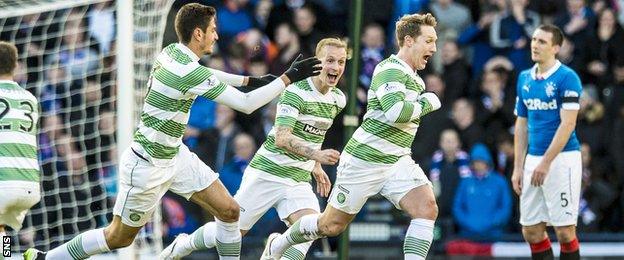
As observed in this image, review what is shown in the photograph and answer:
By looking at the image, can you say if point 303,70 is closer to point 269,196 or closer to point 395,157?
point 395,157

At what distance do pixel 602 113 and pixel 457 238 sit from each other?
88.0 inches

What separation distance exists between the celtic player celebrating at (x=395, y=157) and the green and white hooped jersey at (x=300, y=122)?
0.55 meters

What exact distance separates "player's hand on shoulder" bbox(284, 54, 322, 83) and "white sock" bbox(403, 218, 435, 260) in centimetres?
131

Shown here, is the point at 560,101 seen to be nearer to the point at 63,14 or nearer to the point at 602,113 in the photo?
the point at 602,113

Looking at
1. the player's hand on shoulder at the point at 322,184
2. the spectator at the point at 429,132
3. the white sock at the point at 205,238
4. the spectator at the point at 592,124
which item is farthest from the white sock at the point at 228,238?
the spectator at the point at 592,124

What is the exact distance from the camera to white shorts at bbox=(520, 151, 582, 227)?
11.9 metres

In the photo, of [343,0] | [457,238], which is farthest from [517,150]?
[343,0]

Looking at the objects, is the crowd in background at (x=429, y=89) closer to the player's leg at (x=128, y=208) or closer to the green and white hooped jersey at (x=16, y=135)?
the green and white hooped jersey at (x=16, y=135)

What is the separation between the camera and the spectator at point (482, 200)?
15180 mm

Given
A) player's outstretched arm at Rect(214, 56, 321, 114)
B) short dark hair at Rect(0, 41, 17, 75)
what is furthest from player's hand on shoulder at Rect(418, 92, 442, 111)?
short dark hair at Rect(0, 41, 17, 75)

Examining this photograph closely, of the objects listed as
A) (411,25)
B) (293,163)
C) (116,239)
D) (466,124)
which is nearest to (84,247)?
(116,239)

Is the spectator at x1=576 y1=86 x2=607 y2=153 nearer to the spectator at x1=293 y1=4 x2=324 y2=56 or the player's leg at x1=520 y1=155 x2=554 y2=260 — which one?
the spectator at x1=293 y1=4 x2=324 y2=56

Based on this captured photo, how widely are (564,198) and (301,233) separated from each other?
7.65ft

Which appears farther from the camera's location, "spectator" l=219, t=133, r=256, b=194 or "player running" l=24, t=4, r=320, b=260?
"spectator" l=219, t=133, r=256, b=194
